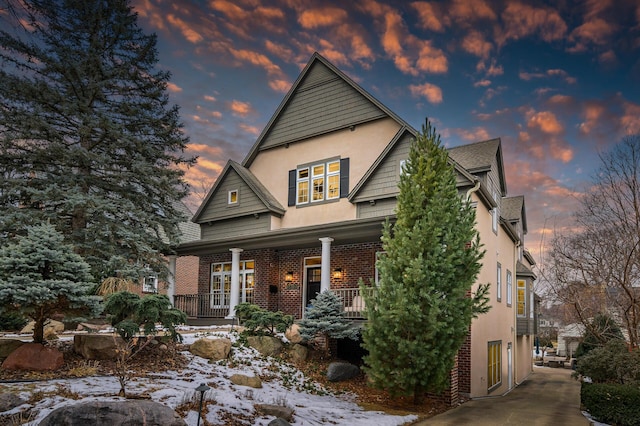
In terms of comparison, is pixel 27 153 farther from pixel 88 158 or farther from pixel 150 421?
pixel 150 421

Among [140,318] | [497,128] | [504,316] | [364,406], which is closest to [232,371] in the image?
[140,318]

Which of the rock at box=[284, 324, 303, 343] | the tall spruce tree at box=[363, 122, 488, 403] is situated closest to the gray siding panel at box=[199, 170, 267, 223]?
the rock at box=[284, 324, 303, 343]

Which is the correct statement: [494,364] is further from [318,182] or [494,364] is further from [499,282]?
[318,182]

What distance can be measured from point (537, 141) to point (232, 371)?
14.9 meters

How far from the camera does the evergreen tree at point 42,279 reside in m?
8.20

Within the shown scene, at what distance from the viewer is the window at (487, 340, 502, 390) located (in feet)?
50.4

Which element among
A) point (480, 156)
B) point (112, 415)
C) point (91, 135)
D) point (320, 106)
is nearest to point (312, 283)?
point (320, 106)

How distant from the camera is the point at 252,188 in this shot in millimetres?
18141

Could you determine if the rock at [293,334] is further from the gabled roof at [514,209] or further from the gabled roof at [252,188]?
the gabled roof at [514,209]

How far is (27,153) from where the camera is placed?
1520 centimetres

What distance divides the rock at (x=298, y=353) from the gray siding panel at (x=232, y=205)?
6.07m

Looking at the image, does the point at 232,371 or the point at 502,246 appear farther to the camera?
the point at 502,246

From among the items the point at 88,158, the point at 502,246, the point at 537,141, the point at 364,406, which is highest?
the point at 537,141

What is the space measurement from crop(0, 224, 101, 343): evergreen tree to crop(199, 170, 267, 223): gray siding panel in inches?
364
